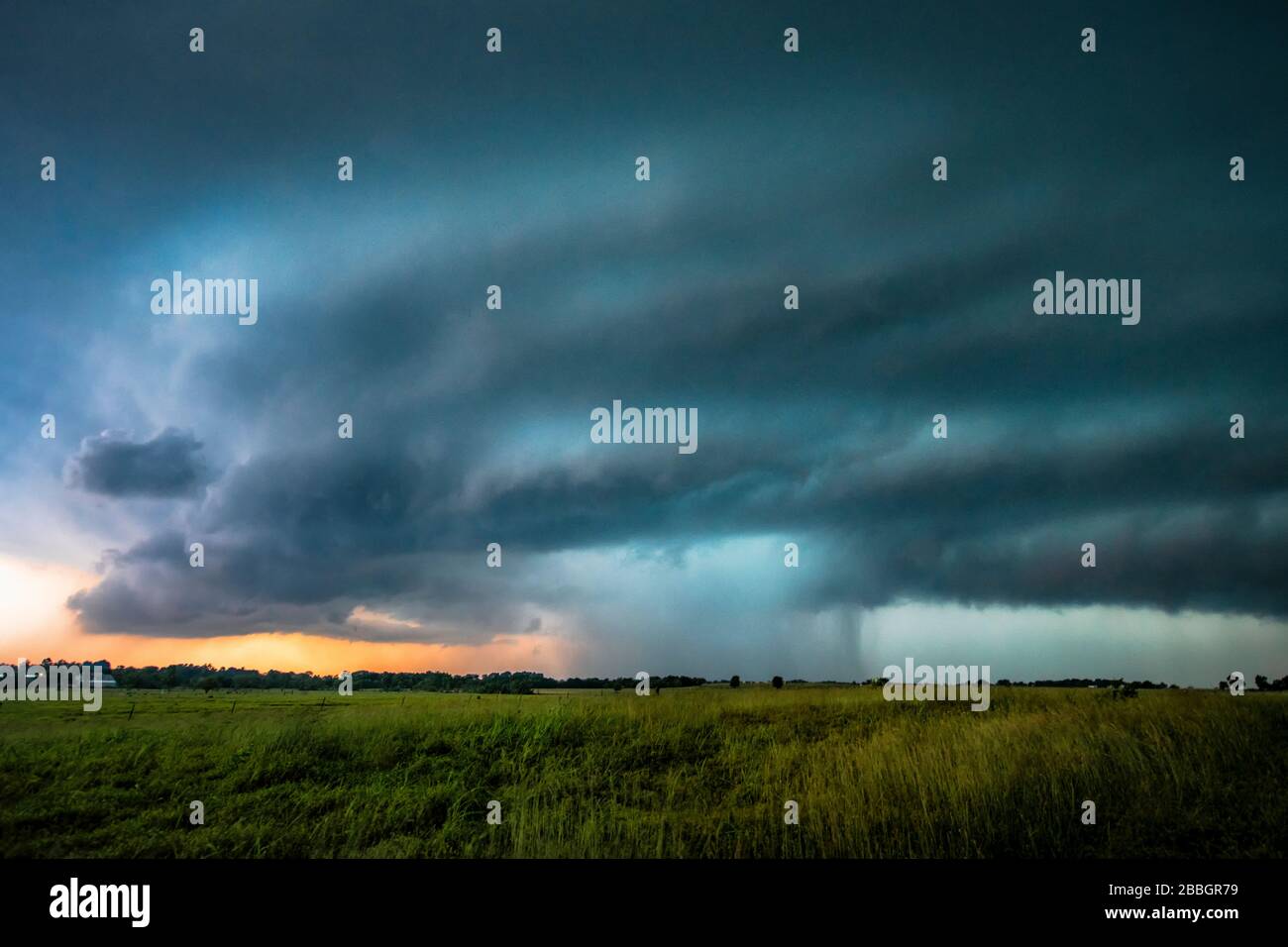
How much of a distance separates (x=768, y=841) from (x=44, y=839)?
50.8 feet

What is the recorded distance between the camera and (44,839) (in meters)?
15.9

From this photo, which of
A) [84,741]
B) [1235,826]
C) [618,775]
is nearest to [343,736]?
[84,741]

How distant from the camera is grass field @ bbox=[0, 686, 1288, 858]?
1548 centimetres

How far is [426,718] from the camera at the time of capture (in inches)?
1077

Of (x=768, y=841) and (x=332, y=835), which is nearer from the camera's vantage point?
(x=768, y=841)

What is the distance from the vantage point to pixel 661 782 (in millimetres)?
21234

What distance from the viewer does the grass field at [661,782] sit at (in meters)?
15.5
